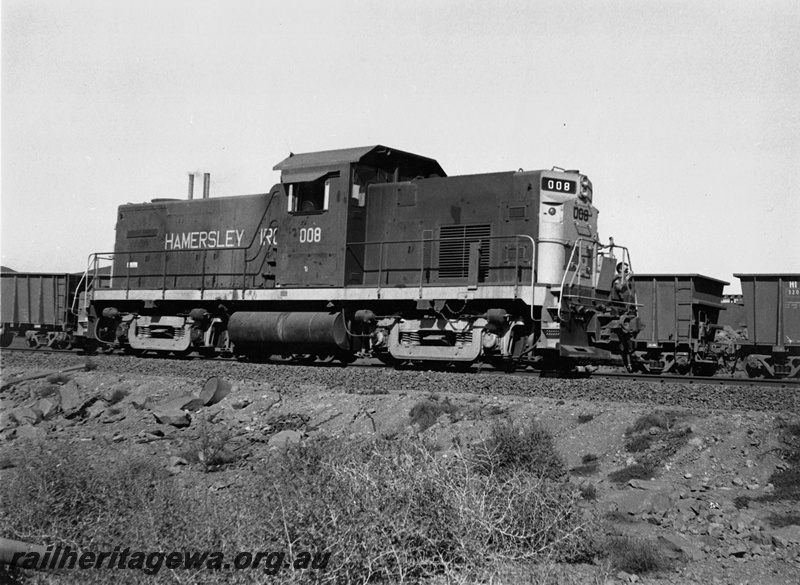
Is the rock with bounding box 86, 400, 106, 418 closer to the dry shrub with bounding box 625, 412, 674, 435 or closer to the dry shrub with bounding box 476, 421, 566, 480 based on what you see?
the dry shrub with bounding box 476, 421, 566, 480

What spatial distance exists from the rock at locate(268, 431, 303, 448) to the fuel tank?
4.31 metres

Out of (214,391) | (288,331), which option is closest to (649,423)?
(214,391)

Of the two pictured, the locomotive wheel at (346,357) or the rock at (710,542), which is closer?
the rock at (710,542)

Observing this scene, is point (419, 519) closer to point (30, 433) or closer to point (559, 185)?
point (30, 433)

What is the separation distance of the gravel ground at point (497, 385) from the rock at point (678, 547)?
310 cm

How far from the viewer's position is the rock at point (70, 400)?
38.2 ft

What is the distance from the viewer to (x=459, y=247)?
13.2 meters

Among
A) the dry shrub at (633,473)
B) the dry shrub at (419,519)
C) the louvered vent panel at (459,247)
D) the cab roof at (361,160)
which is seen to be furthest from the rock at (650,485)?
the cab roof at (361,160)

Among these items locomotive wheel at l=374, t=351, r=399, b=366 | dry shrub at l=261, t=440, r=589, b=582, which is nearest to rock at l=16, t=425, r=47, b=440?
locomotive wheel at l=374, t=351, r=399, b=366

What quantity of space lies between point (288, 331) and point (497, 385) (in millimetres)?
4792

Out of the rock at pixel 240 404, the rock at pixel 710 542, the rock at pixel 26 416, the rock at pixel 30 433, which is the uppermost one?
the rock at pixel 240 404

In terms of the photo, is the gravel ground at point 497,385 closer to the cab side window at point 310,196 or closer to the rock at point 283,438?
the rock at point 283,438

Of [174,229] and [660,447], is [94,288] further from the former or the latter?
[660,447]

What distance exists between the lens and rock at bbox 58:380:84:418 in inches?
458
